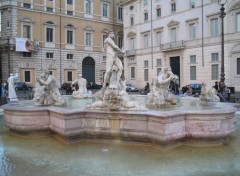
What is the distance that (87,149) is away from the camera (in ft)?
18.1

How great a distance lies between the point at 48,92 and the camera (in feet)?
25.7

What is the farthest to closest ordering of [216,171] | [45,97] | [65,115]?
[45,97] → [65,115] → [216,171]

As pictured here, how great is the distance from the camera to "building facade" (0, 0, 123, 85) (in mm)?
35250

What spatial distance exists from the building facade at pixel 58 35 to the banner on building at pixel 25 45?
0.43ft

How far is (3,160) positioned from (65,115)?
146 cm

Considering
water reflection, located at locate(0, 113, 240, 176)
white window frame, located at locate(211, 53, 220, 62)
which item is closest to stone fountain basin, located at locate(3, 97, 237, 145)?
water reflection, located at locate(0, 113, 240, 176)

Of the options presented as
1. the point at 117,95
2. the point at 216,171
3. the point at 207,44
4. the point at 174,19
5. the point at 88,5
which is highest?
the point at 88,5

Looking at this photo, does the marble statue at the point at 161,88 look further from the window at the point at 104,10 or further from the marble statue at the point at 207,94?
the window at the point at 104,10

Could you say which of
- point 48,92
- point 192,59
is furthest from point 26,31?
point 48,92

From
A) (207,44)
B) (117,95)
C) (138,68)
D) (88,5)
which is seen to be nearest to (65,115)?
(117,95)

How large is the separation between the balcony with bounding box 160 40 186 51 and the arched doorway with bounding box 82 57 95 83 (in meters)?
12.4

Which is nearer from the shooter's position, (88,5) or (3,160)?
(3,160)

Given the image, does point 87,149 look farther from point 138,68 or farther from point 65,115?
point 138,68

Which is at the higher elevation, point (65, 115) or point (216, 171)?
point (65, 115)
